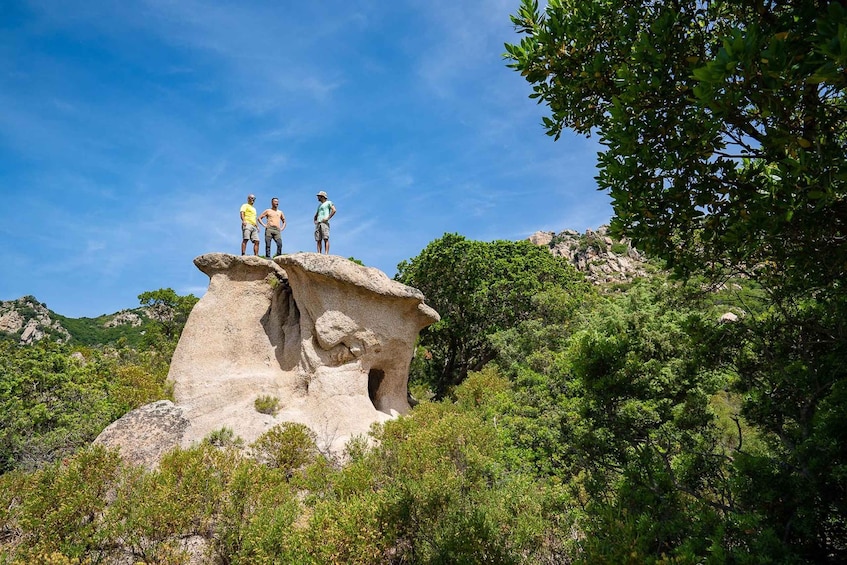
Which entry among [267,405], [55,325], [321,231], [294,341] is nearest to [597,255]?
[321,231]

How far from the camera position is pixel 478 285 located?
20078 millimetres

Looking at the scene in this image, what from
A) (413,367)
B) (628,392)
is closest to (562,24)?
(628,392)

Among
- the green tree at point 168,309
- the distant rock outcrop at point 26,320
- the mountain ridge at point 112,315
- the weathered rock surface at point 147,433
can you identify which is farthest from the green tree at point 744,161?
the distant rock outcrop at point 26,320

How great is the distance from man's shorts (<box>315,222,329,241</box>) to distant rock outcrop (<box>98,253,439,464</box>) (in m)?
1.40

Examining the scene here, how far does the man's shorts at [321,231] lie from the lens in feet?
45.4

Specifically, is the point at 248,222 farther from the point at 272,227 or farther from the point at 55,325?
the point at 55,325

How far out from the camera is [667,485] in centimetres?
493

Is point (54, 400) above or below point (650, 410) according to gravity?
above

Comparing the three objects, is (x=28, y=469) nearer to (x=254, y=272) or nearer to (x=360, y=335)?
(x=254, y=272)

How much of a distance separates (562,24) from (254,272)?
11637mm

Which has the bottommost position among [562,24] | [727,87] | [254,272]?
[727,87]

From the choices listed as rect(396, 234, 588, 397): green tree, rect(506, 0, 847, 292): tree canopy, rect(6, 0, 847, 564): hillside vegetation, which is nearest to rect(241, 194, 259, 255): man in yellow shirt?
rect(6, 0, 847, 564): hillside vegetation

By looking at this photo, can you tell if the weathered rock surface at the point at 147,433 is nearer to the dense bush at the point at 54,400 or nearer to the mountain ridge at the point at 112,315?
the dense bush at the point at 54,400

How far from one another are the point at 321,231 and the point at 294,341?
324 centimetres
